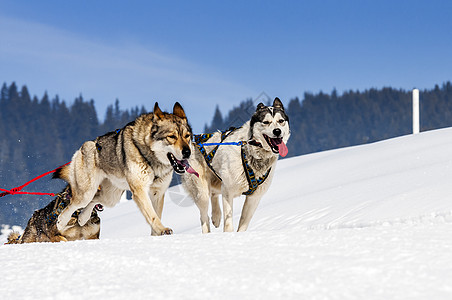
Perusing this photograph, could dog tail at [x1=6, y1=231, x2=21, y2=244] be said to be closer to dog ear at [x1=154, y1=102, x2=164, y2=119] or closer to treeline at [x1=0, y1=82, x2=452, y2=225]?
dog ear at [x1=154, y1=102, x2=164, y2=119]

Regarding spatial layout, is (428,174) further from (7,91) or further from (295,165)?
(7,91)

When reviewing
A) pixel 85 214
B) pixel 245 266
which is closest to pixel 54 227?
pixel 85 214

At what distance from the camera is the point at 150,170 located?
4.04 m

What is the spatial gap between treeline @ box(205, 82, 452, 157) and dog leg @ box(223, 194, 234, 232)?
272 feet

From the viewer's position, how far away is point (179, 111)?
161 inches

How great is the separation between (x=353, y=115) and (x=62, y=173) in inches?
3832

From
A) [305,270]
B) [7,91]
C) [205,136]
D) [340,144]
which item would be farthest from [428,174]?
[7,91]

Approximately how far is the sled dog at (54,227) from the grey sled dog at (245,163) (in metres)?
1.19

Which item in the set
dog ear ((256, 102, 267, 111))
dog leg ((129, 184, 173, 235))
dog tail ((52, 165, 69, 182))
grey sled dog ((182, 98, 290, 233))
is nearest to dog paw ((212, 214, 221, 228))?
grey sled dog ((182, 98, 290, 233))

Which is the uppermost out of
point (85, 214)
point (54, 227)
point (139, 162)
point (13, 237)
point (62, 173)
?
point (139, 162)

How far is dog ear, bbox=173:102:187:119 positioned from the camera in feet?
13.4

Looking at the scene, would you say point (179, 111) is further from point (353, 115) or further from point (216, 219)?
point (353, 115)

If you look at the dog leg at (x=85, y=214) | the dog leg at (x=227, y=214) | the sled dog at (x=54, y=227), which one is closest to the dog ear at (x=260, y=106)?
the dog leg at (x=227, y=214)

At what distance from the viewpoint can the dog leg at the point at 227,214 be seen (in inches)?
170
